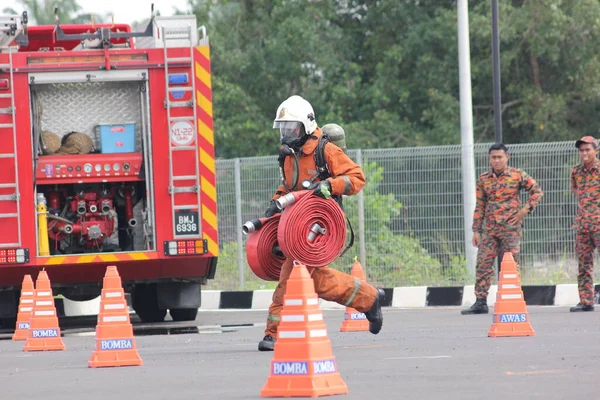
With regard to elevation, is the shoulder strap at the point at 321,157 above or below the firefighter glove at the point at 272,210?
above

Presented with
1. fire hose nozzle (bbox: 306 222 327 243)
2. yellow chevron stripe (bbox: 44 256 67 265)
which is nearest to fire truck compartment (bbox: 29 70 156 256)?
yellow chevron stripe (bbox: 44 256 67 265)

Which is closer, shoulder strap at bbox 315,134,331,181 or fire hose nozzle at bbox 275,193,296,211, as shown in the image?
fire hose nozzle at bbox 275,193,296,211

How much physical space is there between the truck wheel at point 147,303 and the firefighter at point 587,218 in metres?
4.80

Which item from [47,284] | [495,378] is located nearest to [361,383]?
[495,378]

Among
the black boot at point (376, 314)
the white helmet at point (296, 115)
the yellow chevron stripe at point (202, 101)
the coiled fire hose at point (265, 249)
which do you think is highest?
the yellow chevron stripe at point (202, 101)

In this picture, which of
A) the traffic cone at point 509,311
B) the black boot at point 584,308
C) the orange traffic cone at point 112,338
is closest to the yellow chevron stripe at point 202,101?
the black boot at point 584,308

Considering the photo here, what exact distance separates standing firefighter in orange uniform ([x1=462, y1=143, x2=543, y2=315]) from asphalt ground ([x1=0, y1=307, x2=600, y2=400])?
1.22m

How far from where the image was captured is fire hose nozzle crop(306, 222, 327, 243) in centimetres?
1005

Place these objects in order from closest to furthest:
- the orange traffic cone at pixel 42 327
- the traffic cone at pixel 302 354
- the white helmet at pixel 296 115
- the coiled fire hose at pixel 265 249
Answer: the traffic cone at pixel 302 354, the white helmet at pixel 296 115, the coiled fire hose at pixel 265 249, the orange traffic cone at pixel 42 327

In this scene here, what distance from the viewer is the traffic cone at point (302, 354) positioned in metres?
7.18

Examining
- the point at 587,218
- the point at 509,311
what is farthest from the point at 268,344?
the point at 587,218

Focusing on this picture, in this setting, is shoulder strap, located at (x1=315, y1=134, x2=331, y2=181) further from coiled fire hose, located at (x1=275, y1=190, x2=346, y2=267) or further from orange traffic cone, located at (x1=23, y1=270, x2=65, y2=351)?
orange traffic cone, located at (x1=23, y1=270, x2=65, y2=351)

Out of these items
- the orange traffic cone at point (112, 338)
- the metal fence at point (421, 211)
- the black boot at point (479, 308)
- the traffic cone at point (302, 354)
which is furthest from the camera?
the metal fence at point (421, 211)

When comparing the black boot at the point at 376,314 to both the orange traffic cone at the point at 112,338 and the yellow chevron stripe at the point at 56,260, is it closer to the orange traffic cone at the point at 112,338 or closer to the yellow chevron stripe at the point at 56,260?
the orange traffic cone at the point at 112,338
